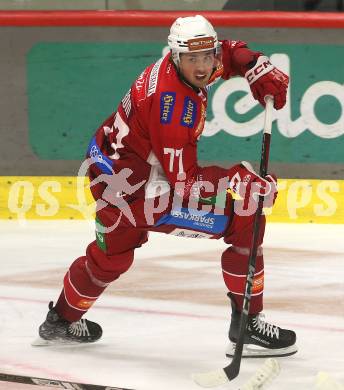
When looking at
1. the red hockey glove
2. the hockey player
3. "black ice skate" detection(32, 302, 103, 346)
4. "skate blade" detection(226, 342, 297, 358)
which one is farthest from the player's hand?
"black ice skate" detection(32, 302, 103, 346)

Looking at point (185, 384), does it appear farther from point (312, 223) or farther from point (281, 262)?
point (312, 223)

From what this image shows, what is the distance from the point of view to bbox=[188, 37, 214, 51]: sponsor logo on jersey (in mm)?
3746

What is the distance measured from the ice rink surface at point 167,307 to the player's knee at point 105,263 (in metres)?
0.32

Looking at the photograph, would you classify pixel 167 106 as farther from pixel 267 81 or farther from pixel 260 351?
pixel 260 351

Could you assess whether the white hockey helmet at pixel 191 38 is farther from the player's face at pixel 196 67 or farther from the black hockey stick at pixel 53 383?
the black hockey stick at pixel 53 383

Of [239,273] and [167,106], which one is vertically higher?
[167,106]

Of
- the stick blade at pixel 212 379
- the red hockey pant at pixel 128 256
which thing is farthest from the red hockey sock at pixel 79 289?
the stick blade at pixel 212 379

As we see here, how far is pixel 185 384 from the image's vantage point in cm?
373

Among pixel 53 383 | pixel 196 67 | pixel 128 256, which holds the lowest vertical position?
pixel 53 383

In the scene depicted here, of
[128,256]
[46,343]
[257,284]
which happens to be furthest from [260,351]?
[46,343]

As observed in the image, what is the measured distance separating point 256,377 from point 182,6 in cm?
375

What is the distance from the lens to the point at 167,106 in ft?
12.1

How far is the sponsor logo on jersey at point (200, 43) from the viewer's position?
3.75 meters

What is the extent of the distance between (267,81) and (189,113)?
479 mm
